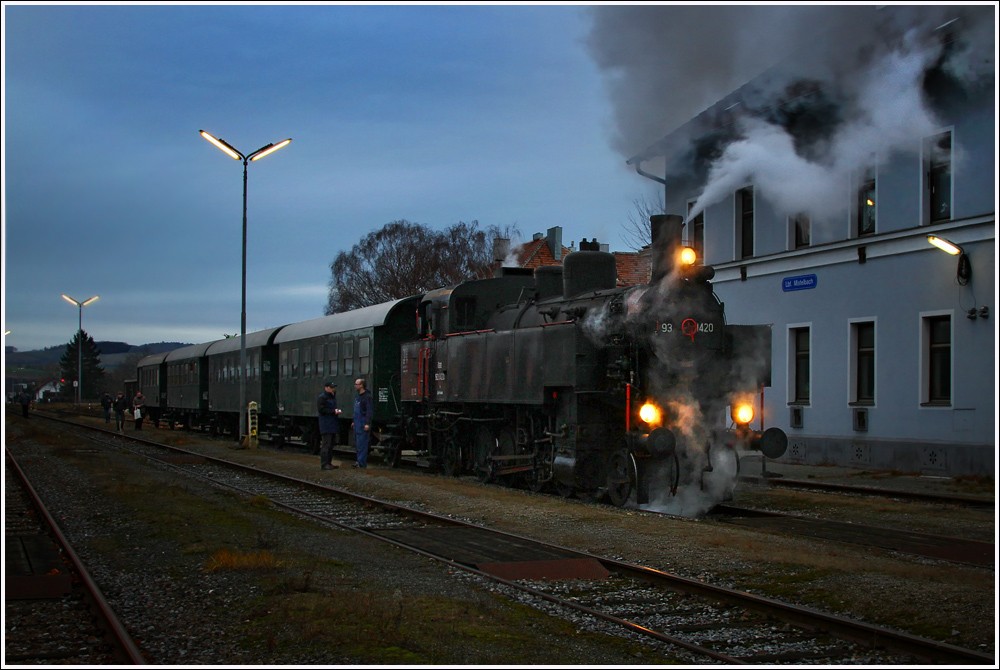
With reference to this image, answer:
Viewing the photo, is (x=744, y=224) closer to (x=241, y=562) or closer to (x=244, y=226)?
(x=244, y=226)

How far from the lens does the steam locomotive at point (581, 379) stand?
36.2ft

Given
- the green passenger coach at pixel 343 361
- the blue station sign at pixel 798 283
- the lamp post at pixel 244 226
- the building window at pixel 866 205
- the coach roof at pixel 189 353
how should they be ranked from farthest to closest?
the coach roof at pixel 189 353 → the lamp post at pixel 244 226 → the blue station sign at pixel 798 283 → the green passenger coach at pixel 343 361 → the building window at pixel 866 205

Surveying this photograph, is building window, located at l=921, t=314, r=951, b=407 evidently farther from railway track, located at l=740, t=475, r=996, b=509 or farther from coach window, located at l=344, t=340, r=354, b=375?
coach window, located at l=344, t=340, r=354, b=375

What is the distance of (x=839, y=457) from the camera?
18.8 metres

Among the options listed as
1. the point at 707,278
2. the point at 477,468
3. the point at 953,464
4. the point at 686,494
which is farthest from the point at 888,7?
the point at 953,464

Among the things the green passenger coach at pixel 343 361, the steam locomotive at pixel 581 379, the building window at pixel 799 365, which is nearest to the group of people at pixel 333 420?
the steam locomotive at pixel 581 379

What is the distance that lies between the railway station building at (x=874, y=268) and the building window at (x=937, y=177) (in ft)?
0.09

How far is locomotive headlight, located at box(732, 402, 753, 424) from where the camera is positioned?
11320 millimetres

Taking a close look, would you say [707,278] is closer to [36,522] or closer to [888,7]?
[888,7]

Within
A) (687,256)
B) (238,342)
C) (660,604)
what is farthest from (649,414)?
(238,342)

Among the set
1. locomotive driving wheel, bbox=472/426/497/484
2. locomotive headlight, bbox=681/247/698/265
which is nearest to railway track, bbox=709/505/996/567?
locomotive headlight, bbox=681/247/698/265

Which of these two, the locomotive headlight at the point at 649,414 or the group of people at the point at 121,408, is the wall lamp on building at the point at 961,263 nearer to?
the locomotive headlight at the point at 649,414

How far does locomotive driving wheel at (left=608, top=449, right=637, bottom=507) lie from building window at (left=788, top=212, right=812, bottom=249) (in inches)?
392

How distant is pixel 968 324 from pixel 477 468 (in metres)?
8.88
